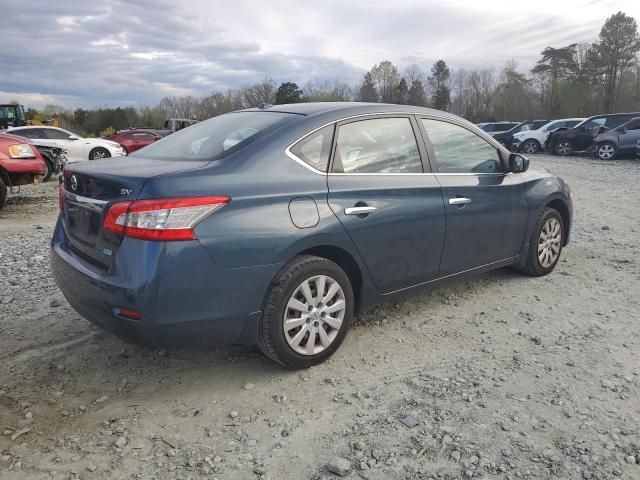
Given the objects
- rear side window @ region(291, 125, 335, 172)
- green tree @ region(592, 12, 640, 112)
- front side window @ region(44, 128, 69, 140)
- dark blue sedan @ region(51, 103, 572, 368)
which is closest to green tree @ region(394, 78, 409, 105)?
green tree @ region(592, 12, 640, 112)

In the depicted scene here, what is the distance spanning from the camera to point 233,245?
2719 millimetres

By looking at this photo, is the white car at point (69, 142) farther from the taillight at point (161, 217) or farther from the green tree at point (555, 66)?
the green tree at point (555, 66)

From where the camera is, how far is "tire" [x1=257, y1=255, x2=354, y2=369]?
9.64 feet

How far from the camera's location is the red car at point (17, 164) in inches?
328

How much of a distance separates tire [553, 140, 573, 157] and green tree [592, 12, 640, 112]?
1416 inches

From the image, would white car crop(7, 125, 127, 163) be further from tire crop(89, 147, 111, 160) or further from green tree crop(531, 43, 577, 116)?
green tree crop(531, 43, 577, 116)

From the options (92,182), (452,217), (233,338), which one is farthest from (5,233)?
(452,217)

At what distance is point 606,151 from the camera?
60.3 feet

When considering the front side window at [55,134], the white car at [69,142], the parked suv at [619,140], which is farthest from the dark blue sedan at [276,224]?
the parked suv at [619,140]

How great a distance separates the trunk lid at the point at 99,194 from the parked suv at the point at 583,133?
2036cm

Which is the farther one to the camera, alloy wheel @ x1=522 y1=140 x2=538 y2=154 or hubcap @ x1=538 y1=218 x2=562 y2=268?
alloy wheel @ x1=522 y1=140 x2=538 y2=154

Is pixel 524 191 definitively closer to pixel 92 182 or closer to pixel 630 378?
pixel 630 378

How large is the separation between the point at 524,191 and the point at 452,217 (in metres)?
1.10

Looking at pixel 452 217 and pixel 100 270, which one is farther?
pixel 452 217
